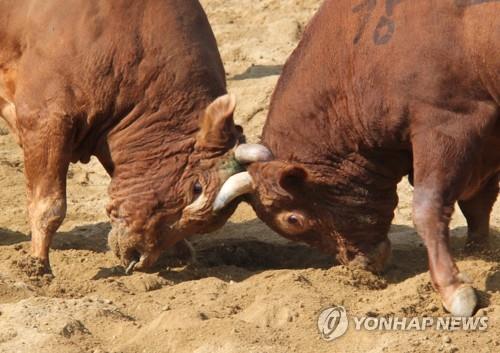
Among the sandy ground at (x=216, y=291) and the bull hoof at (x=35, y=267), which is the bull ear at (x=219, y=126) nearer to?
the sandy ground at (x=216, y=291)

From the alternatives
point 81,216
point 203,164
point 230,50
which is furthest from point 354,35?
point 230,50

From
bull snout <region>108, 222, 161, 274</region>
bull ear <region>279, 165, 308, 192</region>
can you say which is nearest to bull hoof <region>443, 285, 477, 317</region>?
bull ear <region>279, 165, 308, 192</region>

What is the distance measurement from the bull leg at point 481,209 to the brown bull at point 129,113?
1969mm

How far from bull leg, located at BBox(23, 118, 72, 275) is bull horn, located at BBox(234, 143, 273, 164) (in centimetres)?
131

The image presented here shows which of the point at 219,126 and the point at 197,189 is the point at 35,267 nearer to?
the point at 197,189

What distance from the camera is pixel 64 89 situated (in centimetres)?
940

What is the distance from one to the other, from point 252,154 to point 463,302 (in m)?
2.02

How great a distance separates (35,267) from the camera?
9.29 metres

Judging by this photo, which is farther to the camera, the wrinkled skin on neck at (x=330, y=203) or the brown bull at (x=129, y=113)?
the brown bull at (x=129, y=113)

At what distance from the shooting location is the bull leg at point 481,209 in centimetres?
992

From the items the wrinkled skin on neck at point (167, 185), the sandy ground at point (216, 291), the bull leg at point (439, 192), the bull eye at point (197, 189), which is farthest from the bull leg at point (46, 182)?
the bull leg at point (439, 192)

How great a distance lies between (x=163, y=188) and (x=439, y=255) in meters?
2.31

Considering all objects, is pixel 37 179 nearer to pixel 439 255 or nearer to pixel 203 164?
pixel 203 164

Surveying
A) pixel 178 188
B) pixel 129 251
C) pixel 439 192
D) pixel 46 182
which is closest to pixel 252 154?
pixel 178 188
